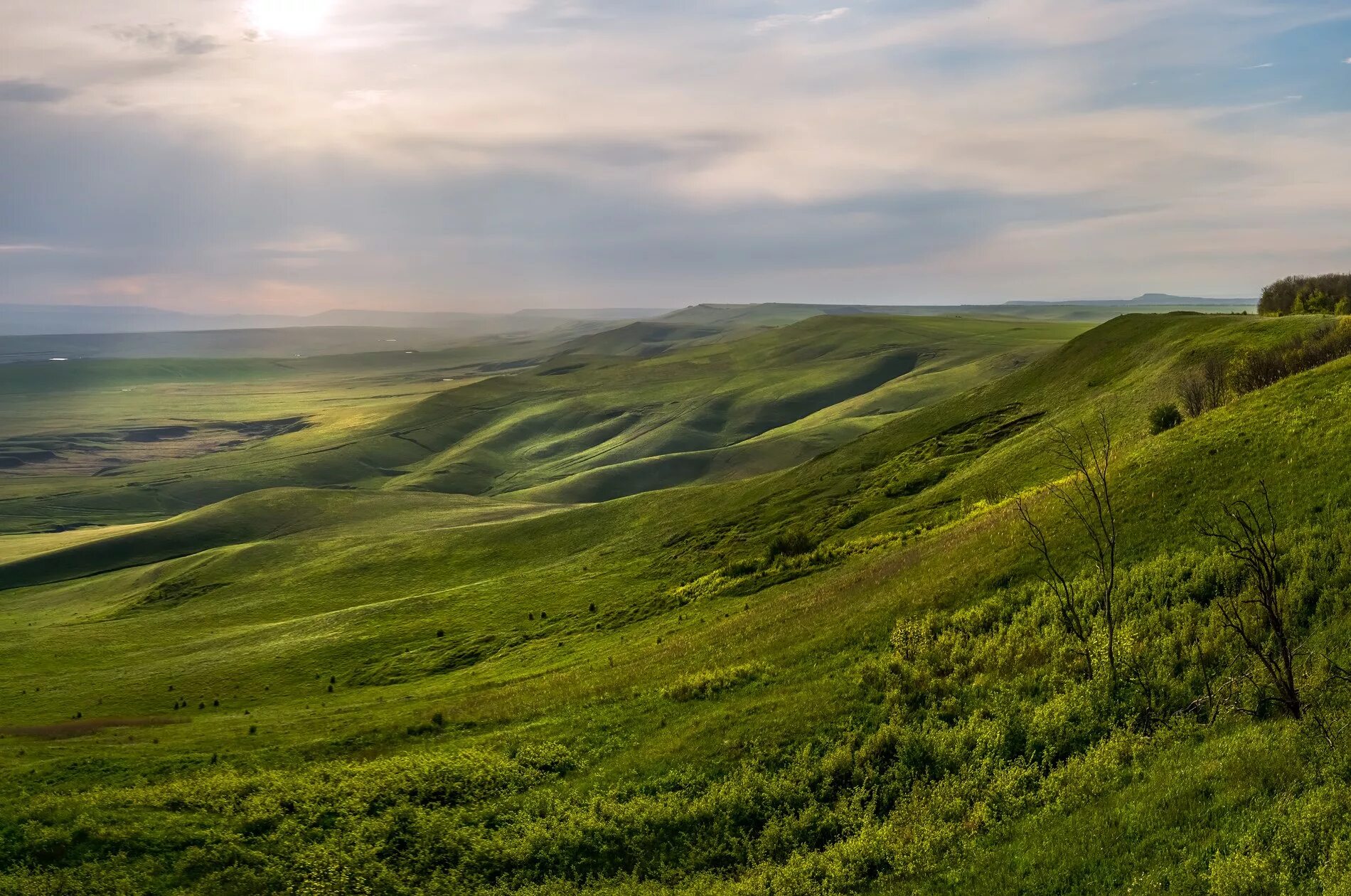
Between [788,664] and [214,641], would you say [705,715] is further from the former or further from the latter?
[214,641]

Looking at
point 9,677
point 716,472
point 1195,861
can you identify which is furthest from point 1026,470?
point 716,472

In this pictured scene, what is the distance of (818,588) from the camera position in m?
43.3

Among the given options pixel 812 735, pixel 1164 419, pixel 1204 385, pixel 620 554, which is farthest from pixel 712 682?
pixel 620 554

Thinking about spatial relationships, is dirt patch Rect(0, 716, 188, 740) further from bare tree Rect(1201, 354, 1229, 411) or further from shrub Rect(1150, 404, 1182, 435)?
bare tree Rect(1201, 354, 1229, 411)

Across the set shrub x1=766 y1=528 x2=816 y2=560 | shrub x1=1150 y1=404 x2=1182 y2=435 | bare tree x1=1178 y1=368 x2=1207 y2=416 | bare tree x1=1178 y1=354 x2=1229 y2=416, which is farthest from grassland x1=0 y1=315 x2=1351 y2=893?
bare tree x1=1178 y1=354 x2=1229 y2=416

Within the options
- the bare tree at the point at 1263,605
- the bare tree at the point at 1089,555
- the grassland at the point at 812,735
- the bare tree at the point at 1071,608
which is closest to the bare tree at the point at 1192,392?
the grassland at the point at 812,735

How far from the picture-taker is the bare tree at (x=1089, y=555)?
2444cm

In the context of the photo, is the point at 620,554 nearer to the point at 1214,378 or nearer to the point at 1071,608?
the point at 1214,378

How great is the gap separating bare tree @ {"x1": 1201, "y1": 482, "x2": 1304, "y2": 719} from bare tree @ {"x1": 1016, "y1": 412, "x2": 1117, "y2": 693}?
2998 millimetres

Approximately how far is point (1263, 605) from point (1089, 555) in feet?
35.7

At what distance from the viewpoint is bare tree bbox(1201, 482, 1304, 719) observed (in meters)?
19.0

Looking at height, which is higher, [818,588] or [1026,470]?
[1026,470]

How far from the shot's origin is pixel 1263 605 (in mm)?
20297

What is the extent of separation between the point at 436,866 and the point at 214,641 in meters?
62.3
